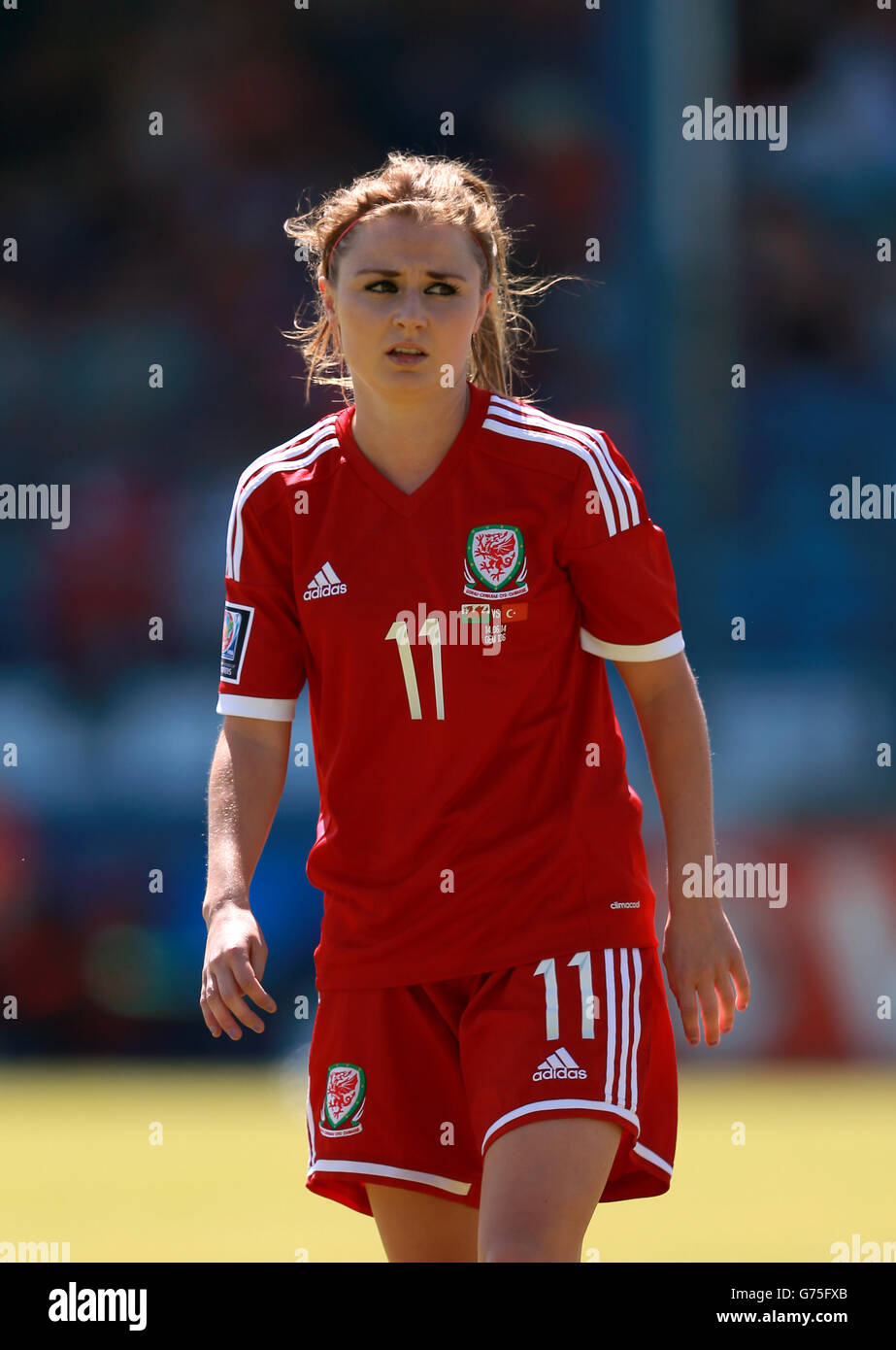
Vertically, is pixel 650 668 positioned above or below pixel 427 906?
above

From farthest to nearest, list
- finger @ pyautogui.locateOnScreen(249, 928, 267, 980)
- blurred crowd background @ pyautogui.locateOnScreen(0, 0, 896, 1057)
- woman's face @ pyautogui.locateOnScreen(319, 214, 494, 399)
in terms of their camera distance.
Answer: blurred crowd background @ pyautogui.locateOnScreen(0, 0, 896, 1057)
woman's face @ pyautogui.locateOnScreen(319, 214, 494, 399)
finger @ pyautogui.locateOnScreen(249, 928, 267, 980)

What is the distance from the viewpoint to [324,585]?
268 cm

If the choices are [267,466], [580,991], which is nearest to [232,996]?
[580,991]

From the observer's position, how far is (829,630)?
7168 millimetres

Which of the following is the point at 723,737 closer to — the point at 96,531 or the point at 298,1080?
the point at 298,1080

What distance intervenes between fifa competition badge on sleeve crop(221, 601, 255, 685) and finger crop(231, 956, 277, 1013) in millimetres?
462

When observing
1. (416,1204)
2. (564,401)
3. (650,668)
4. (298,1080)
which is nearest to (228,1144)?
(298,1080)

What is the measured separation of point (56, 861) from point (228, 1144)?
1.50 meters

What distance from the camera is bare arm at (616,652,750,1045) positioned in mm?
2580

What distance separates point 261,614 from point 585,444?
0.55 meters

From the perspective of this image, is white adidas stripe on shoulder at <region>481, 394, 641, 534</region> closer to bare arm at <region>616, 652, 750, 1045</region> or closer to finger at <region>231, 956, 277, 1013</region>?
bare arm at <region>616, 652, 750, 1045</region>

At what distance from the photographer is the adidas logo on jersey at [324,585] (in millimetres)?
2668

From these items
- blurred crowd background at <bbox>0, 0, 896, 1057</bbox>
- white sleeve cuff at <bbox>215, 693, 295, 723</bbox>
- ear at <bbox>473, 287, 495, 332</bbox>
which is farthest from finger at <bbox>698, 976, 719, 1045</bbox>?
blurred crowd background at <bbox>0, 0, 896, 1057</bbox>
